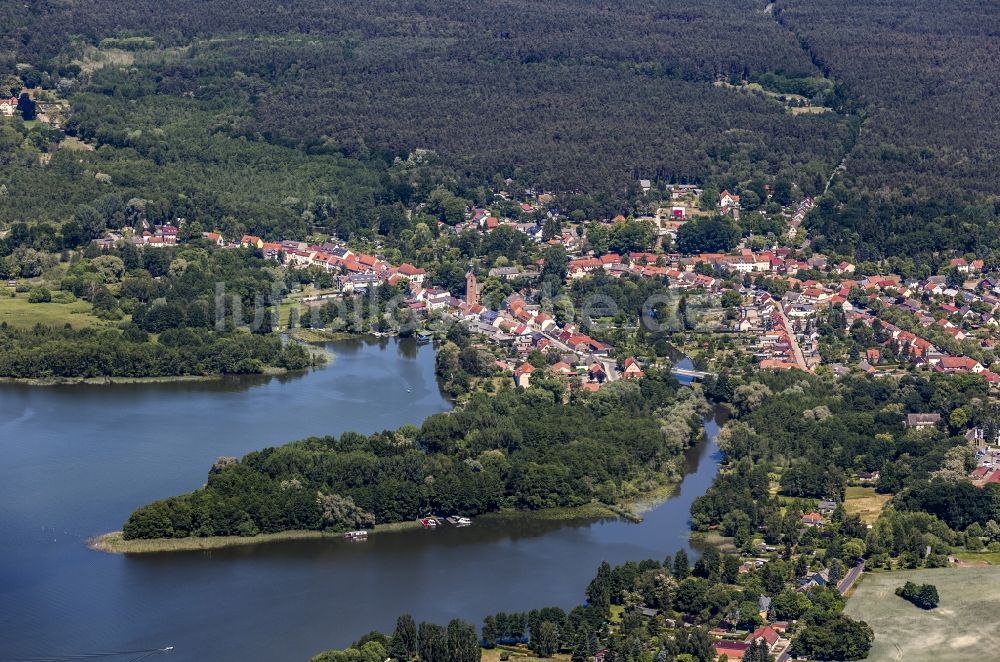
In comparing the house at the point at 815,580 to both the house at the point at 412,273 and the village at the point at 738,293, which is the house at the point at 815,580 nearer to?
the village at the point at 738,293

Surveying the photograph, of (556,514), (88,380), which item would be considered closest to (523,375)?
(556,514)

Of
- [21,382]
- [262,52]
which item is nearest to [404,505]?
[21,382]

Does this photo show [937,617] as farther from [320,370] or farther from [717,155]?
[717,155]

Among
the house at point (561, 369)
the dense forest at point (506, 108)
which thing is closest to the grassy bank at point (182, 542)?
the house at point (561, 369)

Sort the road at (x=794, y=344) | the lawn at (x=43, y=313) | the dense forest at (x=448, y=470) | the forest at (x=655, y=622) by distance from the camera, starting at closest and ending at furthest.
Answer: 1. the forest at (x=655, y=622)
2. the dense forest at (x=448, y=470)
3. the road at (x=794, y=344)
4. the lawn at (x=43, y=313)

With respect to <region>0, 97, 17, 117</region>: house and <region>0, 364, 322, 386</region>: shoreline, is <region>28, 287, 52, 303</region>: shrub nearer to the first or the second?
<region>0, 364, 322, 386</region>: shoreline

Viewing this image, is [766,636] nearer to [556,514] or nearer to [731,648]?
[731,648]
